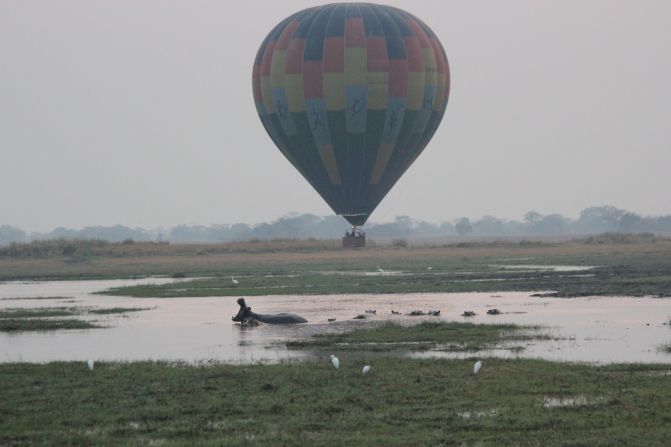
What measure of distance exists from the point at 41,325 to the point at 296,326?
29.0ft

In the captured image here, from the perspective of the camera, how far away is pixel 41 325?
139ft

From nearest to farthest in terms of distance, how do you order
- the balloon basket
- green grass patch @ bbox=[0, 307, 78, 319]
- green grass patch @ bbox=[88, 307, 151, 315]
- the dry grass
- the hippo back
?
1. the hippo back
2. green grass patch @ bbox=[0, 307, 78, 319]
3. green grass patch @ bbox=[88, 307, 151, 315]
4. the dry grass
5. the balloon basket

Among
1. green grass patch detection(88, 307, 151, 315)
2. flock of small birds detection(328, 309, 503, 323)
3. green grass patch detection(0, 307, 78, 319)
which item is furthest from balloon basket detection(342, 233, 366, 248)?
flock of small birds detection(328, 309, 503, 323)

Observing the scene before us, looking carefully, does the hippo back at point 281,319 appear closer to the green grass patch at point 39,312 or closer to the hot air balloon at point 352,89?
the green grass patch at point 39,312

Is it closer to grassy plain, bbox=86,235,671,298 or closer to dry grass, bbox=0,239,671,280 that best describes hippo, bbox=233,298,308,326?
grassy plain, bbox=86,235,671,298

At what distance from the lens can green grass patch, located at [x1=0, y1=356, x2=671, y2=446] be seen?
19953 millimetres

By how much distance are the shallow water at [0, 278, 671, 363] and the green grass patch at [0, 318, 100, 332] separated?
103 centimetres

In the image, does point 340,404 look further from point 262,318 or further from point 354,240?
point 354,240

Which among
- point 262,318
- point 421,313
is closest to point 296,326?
point 262,318

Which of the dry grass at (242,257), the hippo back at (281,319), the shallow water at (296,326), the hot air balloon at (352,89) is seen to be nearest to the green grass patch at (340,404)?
the shallow water at (296,326)

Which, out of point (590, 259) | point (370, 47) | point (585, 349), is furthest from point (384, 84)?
point (585, 349)

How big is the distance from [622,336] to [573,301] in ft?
48.5

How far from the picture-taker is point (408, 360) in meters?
29.5

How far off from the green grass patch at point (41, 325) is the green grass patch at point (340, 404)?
12557 millimetres
